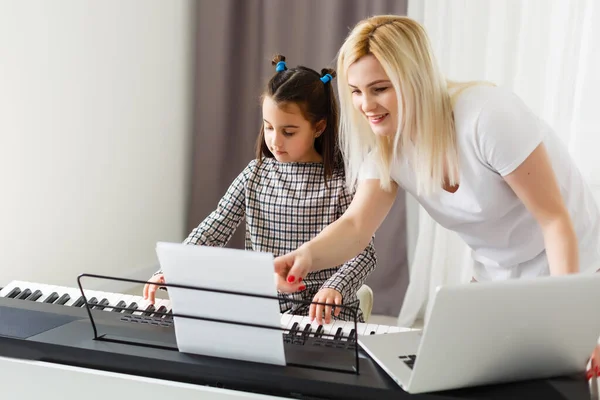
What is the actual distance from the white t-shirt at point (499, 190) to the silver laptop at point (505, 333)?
0.45m

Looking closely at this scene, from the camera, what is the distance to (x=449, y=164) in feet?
4.83

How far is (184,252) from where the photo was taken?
101cm

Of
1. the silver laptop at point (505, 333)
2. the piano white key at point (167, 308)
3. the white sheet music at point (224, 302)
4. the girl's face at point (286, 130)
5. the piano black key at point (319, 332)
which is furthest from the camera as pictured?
the girl's face at point (286, 130)

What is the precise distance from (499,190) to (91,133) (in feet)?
7.07

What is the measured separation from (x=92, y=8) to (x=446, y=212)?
2.11 m

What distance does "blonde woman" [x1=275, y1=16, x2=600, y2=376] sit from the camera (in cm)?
135

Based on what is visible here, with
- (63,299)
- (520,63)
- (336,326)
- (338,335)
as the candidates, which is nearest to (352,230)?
(336,326)

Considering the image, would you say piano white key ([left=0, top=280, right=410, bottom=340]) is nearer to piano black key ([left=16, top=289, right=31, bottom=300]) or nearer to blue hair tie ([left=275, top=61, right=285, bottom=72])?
piano black key ([left=16, top=289, right=31, bottom=300])

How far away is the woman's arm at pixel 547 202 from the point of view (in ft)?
4.33

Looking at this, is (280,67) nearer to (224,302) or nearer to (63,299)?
(63,299)

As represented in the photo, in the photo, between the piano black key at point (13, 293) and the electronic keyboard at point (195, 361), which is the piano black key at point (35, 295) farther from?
the electronic keyboard at point (195, 361)

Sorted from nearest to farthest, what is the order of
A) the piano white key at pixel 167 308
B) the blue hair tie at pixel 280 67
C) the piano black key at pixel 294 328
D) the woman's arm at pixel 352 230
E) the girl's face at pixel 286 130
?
the piano black key at pixel 294 328, the piano white key at pixel 167 308, the woman's arm at pixel 352 230, the girl's face at pixel 286 130, the blue hair tie at pixel 280 67

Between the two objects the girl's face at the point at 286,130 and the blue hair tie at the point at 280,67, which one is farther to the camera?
the blue hair tie at the point at 280,67

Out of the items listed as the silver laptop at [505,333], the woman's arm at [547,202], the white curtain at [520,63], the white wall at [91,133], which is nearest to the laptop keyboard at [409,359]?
the silver laptop at [505,333]
